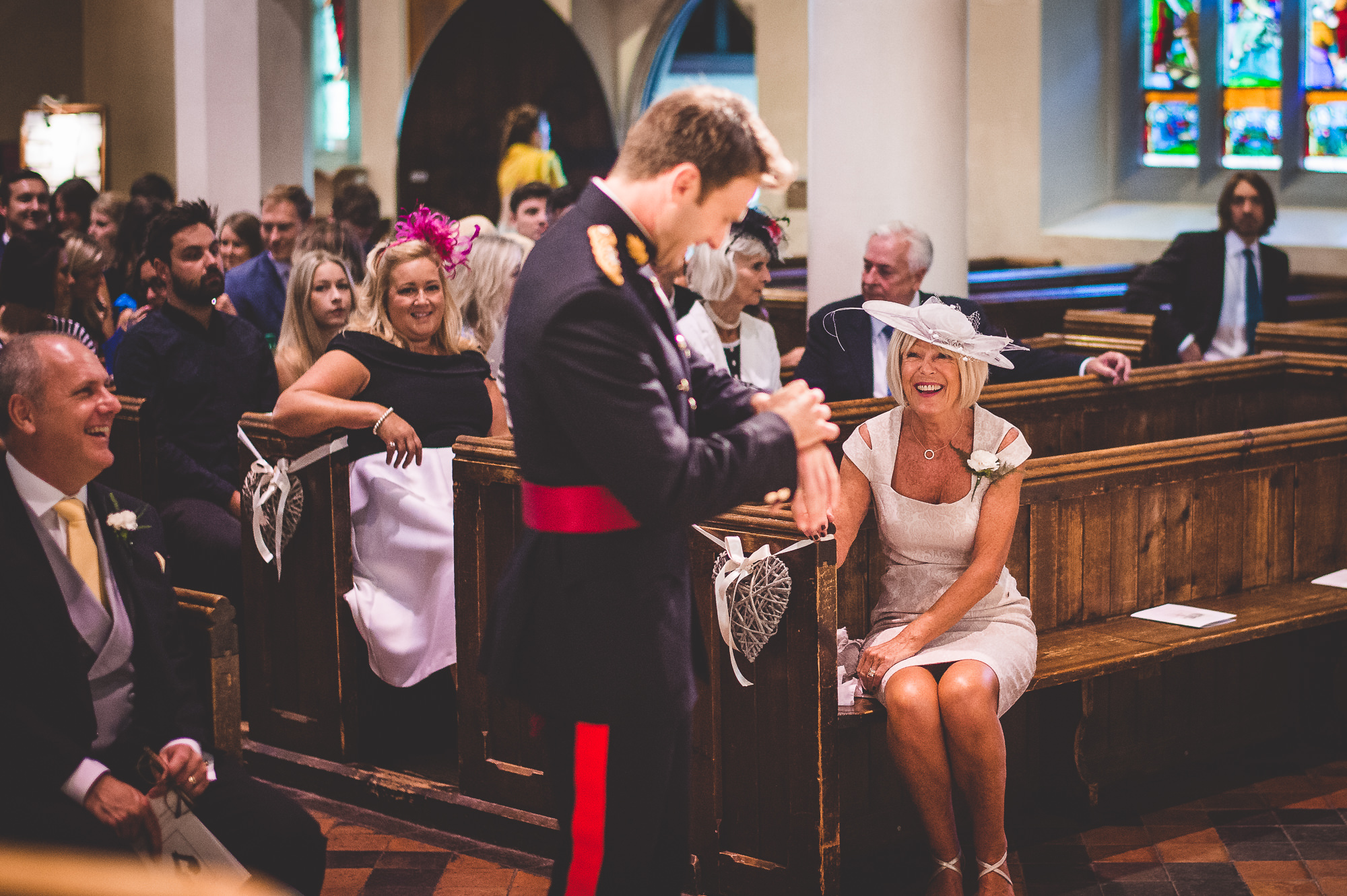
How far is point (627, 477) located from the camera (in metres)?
2.00

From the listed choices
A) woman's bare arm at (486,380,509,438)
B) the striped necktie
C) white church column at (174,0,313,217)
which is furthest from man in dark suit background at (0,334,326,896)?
white church column at (174,0,313,217)

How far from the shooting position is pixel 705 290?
4.93m

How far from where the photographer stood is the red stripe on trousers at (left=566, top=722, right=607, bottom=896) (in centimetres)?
216

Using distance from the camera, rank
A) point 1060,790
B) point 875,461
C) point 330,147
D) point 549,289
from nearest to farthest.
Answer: point 549,289
point 875,461
point 1060,790
point 330,147

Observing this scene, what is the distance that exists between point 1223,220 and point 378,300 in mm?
4772

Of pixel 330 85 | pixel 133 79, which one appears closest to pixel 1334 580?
pixel 330 85

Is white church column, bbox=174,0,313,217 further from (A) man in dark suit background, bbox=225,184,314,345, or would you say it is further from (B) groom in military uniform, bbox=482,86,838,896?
(B) groom in military uniform, bbox=482,86,838,896

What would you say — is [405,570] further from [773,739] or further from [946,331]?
[946,331]

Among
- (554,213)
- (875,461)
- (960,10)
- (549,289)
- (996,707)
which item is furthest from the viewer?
(554,213)

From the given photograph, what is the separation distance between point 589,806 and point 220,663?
118 cm

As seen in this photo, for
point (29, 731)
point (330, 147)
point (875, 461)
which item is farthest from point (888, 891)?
point (330, 147)

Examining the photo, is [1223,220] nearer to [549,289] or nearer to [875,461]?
[875,461]

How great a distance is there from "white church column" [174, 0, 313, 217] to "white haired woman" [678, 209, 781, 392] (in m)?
5.05

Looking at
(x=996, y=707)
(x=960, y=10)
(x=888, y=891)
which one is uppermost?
(x=960, y=10)
